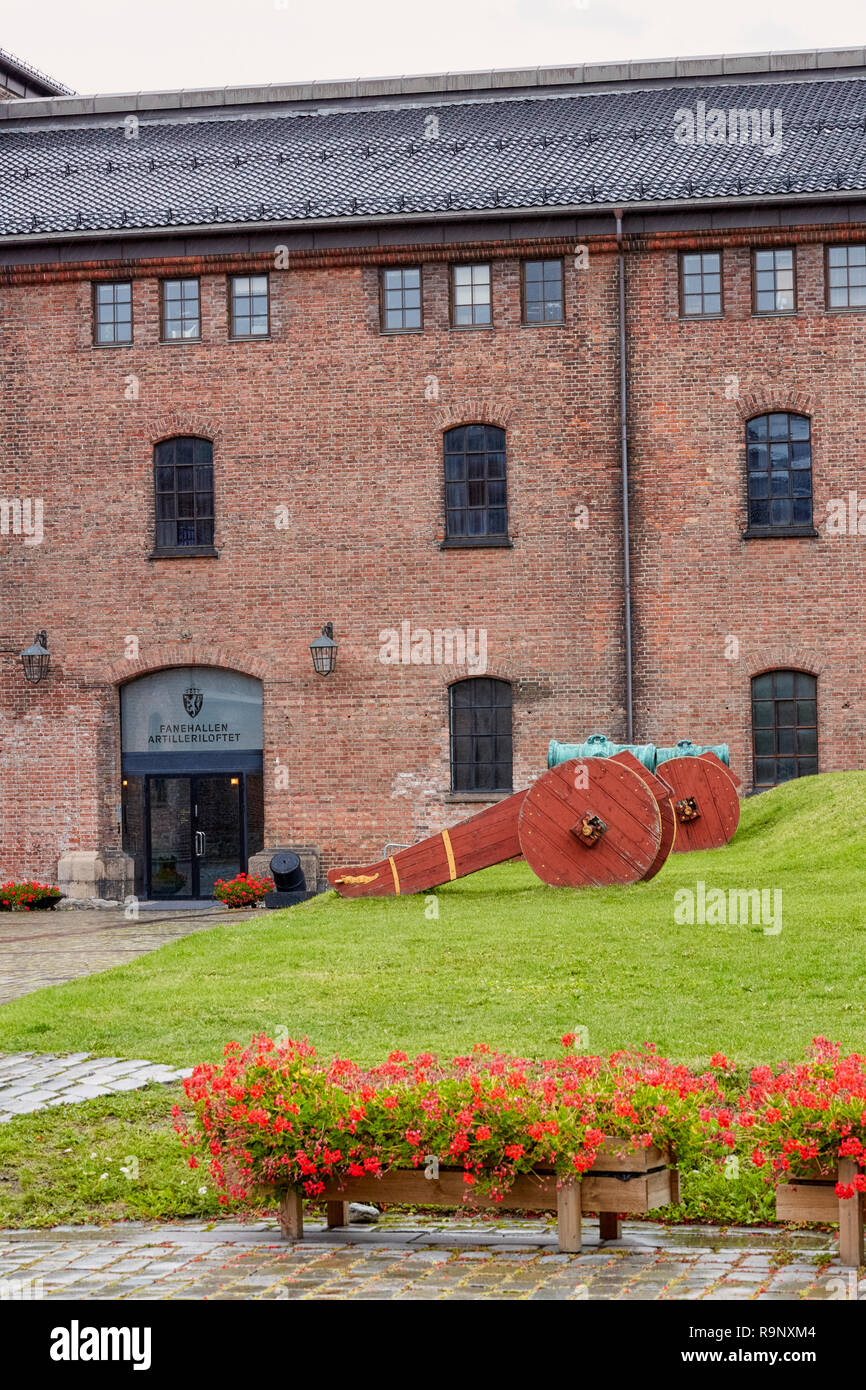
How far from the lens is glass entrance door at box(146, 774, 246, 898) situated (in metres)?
26.2

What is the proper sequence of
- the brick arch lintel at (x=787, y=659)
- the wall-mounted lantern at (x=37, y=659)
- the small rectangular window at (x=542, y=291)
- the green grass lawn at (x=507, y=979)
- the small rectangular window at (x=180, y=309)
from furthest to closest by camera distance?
1. the small rectangular window at (x=180, y=309)
2. the wall-mounted lantern at (x=37, y=659)
3. the small rectangular window at (x=542, y=291)
4. the brick arch lintel at (x=787, y=659)
5. the green grass lawn at (x=507, y=979)

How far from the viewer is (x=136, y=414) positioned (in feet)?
85.6

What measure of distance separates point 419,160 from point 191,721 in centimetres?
996

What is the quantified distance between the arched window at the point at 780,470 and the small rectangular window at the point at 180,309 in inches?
342

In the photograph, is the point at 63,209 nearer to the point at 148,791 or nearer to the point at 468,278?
the point at 468,278

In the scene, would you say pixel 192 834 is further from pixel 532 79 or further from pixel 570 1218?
pixel 570 1218

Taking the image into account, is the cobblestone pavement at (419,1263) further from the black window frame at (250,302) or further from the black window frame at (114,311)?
the black window frame at (114,311)

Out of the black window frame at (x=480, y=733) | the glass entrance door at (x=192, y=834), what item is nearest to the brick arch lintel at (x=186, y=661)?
the glass entrance door at (x=192, y=834)

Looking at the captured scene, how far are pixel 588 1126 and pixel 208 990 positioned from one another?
6.70 m

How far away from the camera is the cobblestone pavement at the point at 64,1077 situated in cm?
898

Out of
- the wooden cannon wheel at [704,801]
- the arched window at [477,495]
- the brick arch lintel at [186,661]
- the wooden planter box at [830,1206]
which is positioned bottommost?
the wooden planter box at [830,1206]

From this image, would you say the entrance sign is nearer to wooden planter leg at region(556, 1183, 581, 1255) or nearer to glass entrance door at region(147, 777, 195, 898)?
glass entrance door at region(147, 777, 195, 898)

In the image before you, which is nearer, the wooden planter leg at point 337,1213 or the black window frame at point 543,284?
the wooden planter leg at point 337,1213

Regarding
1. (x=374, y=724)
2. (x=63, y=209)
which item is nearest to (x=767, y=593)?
(x=374, y=724)
